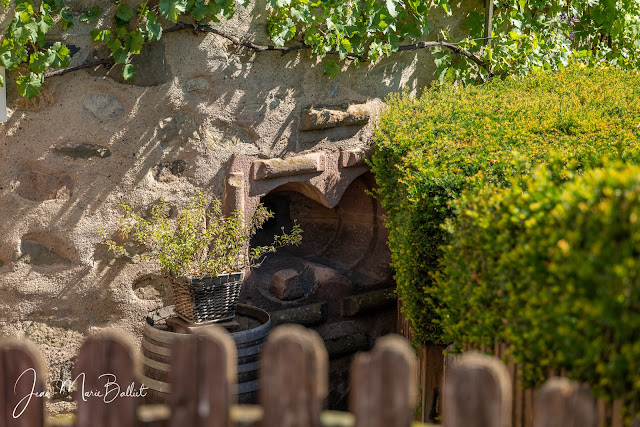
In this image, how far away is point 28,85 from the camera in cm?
332

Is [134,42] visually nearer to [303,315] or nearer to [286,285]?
[286,285]

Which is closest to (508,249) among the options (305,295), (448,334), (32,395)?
(448,334)

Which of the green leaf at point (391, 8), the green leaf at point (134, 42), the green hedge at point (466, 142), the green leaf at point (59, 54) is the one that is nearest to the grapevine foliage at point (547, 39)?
the green hedge at point (466, 142)

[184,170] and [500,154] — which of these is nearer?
[500,154]

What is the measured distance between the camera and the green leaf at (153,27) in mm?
3541

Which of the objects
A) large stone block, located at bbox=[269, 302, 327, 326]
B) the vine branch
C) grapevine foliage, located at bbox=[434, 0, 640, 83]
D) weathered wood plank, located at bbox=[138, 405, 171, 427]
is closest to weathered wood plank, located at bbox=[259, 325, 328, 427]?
weathered wood plank, located at bbox=[138, 405, 171, 427]

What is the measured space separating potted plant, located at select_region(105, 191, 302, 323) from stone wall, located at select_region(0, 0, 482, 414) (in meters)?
0.13

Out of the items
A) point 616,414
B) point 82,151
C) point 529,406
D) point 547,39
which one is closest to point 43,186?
point 82,151

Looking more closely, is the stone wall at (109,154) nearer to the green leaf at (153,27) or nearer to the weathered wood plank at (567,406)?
the green leaf at (153,27)

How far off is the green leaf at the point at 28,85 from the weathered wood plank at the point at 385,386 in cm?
272

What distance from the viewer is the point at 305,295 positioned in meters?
4.40

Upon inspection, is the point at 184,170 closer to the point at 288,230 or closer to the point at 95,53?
the point at 95,53

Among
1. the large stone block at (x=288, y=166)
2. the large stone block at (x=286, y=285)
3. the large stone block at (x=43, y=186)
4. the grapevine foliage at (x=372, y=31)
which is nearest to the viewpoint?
the grapevine foliage at (x=372, y=31)

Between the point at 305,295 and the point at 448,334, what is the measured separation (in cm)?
205
